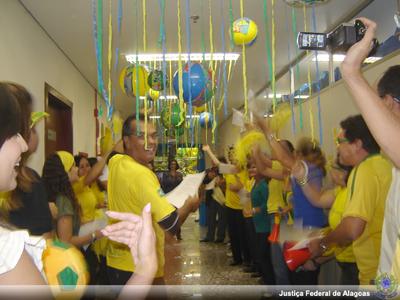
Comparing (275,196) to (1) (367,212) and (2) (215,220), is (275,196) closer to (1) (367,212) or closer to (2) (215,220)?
(1) (367,212)

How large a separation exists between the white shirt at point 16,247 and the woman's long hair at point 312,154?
204 centimetres

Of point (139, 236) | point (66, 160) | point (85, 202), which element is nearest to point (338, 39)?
point (139, 236)

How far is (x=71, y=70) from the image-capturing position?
547 centimetres

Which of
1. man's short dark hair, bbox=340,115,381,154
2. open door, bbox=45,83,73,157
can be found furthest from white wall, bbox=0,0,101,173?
man's short dark hair, bbox=340,115,381,154

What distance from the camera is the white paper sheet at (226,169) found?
4107mm

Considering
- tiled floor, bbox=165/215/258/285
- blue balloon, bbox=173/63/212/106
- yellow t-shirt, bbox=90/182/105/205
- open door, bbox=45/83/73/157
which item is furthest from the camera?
open door, bbox=45/83/73/157

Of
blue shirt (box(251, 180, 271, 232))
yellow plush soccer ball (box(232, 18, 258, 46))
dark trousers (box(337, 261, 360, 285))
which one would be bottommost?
dark trousers (box(337, 261, 360, 285))

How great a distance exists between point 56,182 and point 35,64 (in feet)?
7.34

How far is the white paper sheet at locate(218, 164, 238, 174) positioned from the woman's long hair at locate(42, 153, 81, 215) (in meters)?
2.10

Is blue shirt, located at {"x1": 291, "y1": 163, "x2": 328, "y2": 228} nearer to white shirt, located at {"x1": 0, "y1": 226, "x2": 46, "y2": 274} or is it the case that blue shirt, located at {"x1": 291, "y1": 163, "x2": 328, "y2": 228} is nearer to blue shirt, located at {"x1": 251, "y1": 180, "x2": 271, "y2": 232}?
blue shirt, located at {"x1": 251, "y1": 180, "x2": 271, "y2": 232}

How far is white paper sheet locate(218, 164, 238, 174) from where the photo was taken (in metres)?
4.11

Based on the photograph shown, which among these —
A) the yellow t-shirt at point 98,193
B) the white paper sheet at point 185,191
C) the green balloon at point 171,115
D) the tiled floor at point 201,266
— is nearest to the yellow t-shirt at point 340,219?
the white paper sheet at point 185,191

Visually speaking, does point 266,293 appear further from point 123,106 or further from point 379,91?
point 123,106

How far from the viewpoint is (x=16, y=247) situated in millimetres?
634
